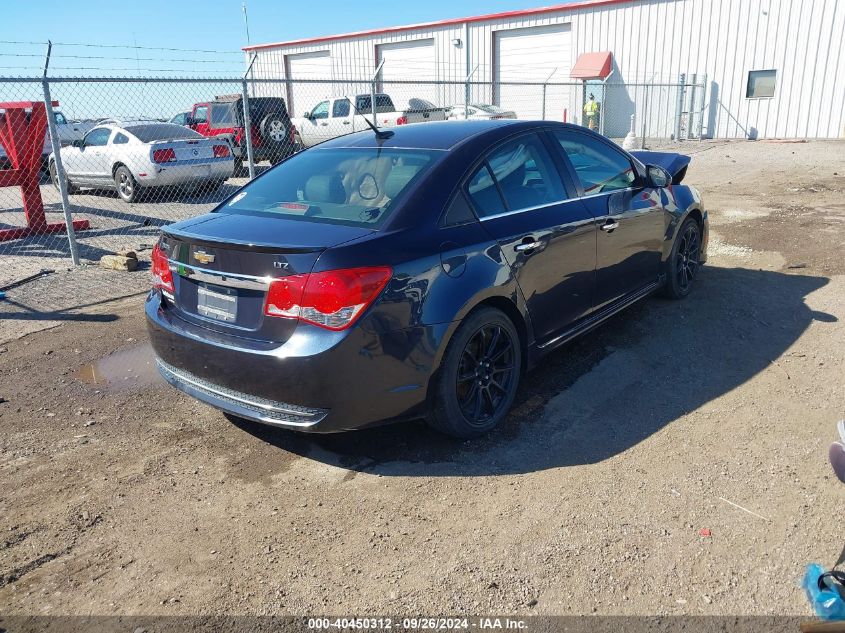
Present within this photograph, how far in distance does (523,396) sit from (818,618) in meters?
2.13

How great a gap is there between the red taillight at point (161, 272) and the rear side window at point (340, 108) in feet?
57.7

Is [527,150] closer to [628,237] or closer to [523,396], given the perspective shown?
[628,237]

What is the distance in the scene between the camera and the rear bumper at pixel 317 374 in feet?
10.2

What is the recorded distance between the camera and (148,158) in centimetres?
1231

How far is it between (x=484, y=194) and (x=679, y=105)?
967 inches

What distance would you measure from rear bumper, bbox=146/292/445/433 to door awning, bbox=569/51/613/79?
2726 centimetres

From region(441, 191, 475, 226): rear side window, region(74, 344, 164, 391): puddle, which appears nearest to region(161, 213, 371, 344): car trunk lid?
region(441, 191, 475, 226): rear side window

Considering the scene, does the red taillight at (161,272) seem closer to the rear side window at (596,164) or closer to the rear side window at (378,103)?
the rear side window at (596,164)

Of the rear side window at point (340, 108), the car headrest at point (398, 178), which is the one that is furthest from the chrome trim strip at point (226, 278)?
the rear side window at point (340, 108)

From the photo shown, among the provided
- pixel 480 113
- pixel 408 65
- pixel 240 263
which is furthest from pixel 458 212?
pixel 408 65

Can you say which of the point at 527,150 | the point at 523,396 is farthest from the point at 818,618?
the point at 527,150

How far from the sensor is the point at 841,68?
920 inches

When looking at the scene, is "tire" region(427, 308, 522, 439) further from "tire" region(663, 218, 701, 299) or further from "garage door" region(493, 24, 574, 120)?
"garage door" region(493, 24, 574, 120)

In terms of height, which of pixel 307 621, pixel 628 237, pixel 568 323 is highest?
pixel 628 237
